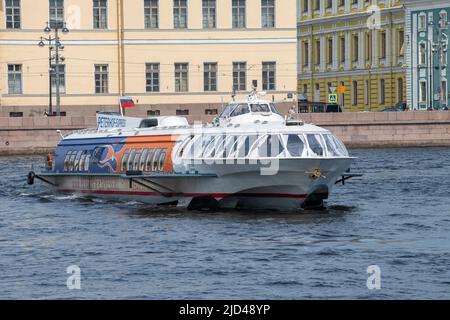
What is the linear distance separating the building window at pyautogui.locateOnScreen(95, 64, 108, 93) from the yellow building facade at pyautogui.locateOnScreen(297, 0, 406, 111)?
1096 inches

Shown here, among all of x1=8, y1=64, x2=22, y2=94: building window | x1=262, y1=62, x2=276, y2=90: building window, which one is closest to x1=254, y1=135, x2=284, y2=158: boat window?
x1=8, y1=64, x2=22, y2=94: building window

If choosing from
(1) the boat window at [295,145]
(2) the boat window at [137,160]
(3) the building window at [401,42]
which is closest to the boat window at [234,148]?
(1) the boat window at [295,145]

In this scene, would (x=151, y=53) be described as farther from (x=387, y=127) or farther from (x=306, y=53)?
(x=306, y=53)

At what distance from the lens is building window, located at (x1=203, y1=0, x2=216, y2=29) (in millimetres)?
91750

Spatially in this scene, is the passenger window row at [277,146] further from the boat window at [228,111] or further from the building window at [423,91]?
the building window at [423,91]

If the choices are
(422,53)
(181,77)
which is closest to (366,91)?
(422,53)

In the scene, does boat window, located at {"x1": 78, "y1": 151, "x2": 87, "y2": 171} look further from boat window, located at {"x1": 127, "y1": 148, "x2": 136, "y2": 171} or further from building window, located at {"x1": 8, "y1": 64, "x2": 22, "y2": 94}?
building window, located at {"x1": 8, "y1": 64, "x2": 22, "y2": 94}

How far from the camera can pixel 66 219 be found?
1640 inches

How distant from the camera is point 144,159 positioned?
45094 mm

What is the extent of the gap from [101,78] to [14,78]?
4.65 metres

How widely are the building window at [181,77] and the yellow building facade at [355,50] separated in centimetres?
2410

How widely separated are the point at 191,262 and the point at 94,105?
59.0 metres
